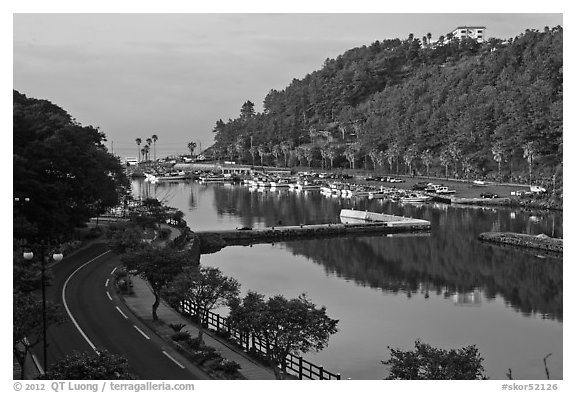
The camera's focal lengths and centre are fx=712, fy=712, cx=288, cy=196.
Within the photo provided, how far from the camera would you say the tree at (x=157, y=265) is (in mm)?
18125

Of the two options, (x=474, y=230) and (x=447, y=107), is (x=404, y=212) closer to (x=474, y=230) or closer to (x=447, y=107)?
(x=474, y=230)

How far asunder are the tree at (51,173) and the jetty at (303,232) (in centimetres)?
861

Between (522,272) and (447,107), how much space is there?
5461 cm

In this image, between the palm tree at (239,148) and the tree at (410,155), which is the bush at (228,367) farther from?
the palm tree at (239,148)

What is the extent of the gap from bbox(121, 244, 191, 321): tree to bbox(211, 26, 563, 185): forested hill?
44616mm

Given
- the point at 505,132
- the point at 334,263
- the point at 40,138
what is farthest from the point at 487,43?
the point at 40,138

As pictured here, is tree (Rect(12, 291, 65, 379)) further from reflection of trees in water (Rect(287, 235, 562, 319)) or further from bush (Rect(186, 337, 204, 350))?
reflection of trees in water (Rect(287, 235, 562, 319))

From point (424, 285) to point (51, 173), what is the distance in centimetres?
1452

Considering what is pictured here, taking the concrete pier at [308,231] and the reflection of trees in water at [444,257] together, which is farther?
the concrete pier at [308,231]

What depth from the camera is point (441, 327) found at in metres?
20.7

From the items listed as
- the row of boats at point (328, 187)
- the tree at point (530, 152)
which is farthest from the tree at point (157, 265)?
the tree at point (530, 152)

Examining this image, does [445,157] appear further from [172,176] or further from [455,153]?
[172,176]

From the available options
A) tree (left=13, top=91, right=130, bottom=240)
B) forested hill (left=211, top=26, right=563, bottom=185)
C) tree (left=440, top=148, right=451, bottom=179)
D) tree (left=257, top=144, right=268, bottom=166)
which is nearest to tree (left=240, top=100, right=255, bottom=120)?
forested hill (left=211, top=26, right=563, bottom=185)
